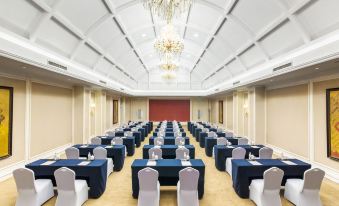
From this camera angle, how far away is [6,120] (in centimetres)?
704

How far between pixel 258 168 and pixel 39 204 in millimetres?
5161

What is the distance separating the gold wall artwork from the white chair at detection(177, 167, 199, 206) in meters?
5.88

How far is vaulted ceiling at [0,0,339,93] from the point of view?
21.0 feet

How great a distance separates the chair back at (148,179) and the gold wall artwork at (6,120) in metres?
5.08

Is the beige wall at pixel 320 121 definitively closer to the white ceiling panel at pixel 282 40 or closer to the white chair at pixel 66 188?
the white ceiling panel at pixel 282 40

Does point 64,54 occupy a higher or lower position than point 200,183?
higher

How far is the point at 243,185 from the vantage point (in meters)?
5.47

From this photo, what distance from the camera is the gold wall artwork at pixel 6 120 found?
6823mm

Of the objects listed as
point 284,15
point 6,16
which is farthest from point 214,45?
point 6,16

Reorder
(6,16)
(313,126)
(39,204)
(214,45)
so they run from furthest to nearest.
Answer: (214,45) → (313,126) → (6,16) → (39,204)

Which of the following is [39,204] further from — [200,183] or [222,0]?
[222,0]

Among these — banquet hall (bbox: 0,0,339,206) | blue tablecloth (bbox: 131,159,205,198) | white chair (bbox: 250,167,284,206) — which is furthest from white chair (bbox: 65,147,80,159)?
white chair (bbox: 250,167,284,206)

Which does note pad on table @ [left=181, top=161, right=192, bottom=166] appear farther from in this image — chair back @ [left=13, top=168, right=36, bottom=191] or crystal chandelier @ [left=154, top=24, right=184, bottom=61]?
crystal chandelier @ [left=154, top=24, right=184, bottom=61]

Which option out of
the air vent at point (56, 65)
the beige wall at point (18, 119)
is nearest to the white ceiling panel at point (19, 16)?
the air vent at point (56, 65)
